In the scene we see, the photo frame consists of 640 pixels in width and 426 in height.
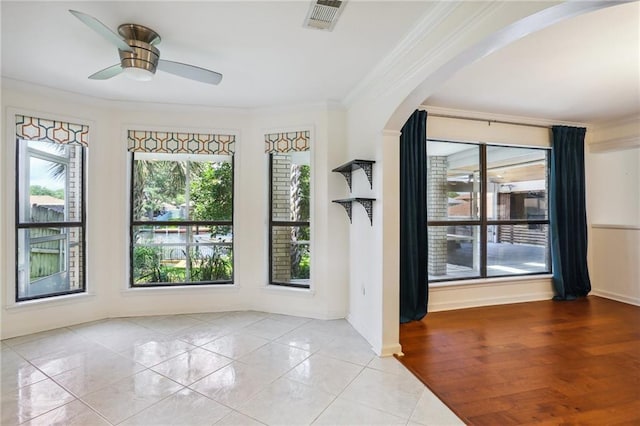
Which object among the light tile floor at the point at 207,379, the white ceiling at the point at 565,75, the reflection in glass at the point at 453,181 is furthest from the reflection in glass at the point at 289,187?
the white ceiling at the point at 565,75

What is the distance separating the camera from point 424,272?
12.6 ft

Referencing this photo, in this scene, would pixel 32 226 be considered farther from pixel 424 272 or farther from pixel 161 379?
pixel 424 272

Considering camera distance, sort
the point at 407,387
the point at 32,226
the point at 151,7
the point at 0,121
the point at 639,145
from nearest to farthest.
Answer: the point at 151,7 → the point at 407,387 → the point at 0,121 → the point at 32,226 → the point at 639,145

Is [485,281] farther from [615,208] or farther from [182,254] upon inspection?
[182,254]

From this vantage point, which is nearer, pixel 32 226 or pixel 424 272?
pixel 32 226

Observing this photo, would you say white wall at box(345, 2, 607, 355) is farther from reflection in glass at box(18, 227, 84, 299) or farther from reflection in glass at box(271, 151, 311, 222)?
reflection in glass at box(18, 227, 84, 299)

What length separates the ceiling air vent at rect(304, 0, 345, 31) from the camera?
1.97m

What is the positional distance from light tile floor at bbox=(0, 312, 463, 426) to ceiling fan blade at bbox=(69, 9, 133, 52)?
2.30 meters

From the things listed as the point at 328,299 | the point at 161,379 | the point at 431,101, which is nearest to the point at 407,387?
the point at 328,299

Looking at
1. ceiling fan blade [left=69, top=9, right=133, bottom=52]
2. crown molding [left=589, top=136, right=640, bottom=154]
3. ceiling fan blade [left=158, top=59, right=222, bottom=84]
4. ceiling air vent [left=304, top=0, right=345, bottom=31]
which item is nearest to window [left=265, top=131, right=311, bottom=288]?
ceiling fan blade [left=158, top=59, right=222, bottom=84]

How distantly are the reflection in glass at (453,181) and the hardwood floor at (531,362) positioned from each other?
127 centimetres

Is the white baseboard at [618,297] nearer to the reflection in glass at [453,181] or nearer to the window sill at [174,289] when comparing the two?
the reflection in glass at [453,181]

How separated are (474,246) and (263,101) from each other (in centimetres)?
329

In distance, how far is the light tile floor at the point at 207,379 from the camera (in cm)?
205
